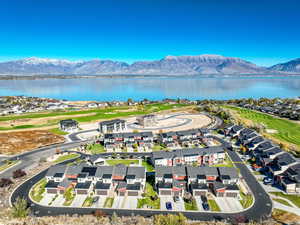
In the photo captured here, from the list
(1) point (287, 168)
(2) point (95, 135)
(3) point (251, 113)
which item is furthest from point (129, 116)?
(1) point (287, 168)

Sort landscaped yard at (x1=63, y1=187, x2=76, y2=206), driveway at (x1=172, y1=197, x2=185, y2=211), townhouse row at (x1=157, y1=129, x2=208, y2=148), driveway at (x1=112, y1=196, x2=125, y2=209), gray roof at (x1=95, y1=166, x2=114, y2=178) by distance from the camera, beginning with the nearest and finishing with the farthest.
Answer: driveway at (x1=172, y1=197, x2=185, y2=211) < driveway at (x1=112, y1=196, x2=125, y2=209) < landscaped yard at (x1=63, y1=187, x2=76, y2=206) < gray roof at (x1=95, y1=166, x2=114, y2=178) < townhouse row at (x1=157, y1=129, x2=208, y2=148)

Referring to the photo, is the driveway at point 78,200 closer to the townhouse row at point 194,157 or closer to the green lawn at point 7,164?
the townhouse row at point 194,157

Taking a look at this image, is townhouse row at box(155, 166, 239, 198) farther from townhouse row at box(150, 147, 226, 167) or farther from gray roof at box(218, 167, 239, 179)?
townhouse row at box(150, 147, 226, 167)

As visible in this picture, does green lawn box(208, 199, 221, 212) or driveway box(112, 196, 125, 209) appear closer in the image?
green lawn box(208, 199, 221, 212)

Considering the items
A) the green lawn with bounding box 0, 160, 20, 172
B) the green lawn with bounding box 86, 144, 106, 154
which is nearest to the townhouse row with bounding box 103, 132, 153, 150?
the green lawn with bounding box 86, 144, 106, 154

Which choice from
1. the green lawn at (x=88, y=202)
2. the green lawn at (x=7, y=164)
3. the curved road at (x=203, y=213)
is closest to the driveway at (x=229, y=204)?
the curved road at (x=203, y=213)

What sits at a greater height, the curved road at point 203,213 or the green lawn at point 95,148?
the green lawn at point 95,148

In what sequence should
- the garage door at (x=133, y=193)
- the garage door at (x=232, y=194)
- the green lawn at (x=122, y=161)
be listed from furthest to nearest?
the green lawn at (x=122, y=161) < the garage door at (x=133, y=193) < the garage door at (x=232, y=194)
